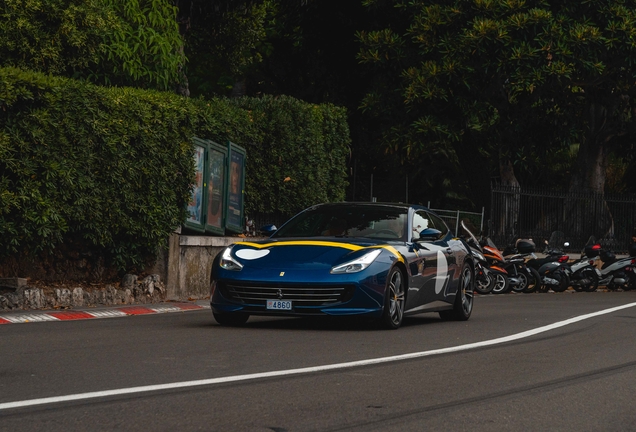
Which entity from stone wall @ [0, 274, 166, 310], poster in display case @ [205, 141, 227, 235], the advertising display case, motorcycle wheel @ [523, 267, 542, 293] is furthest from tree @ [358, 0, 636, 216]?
stone wall @ [0, 274, 166, 310]

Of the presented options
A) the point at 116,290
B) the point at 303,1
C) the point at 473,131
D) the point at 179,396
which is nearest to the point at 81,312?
the point at 116,290

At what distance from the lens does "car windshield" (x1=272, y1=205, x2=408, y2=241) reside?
1424cm

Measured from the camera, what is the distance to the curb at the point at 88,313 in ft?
46.5

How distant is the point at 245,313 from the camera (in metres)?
13.2

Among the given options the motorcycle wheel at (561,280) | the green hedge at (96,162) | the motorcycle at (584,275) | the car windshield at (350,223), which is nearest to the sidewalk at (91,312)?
the green hedge at (96,162)

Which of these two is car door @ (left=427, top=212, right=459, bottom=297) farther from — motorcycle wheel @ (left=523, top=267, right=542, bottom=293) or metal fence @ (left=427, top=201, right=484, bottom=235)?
metal fence @ (left=427, top=201, right=484, bottom=235)

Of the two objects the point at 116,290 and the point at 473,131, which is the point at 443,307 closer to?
the point at 116,290

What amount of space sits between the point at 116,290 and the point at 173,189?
1917 millimetres

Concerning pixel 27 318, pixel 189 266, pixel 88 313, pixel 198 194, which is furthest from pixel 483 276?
pixel 27 318

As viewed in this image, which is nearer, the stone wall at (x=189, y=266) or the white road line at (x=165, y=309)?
the white road line at (x=165, y=309)

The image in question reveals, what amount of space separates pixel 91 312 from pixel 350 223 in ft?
11.8

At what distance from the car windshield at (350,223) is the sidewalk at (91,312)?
2.62 m

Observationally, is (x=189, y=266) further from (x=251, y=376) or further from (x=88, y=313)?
(x=251, y=376)

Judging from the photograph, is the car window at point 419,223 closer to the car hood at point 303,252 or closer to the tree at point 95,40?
the car hood at point 303,252
